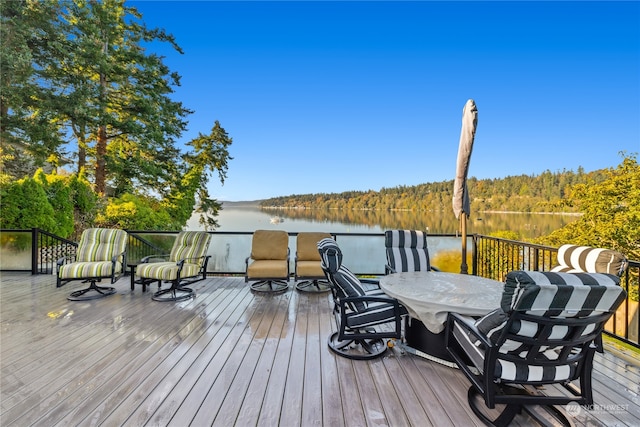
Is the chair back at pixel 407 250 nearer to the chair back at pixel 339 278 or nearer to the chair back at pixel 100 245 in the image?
the chair back at pixel 339 278

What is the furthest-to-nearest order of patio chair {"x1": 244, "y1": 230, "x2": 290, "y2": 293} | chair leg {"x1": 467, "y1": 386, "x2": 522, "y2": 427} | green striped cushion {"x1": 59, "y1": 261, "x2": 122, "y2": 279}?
patio chair {"x1": 244, "y1": 230, "x2": 290, "y2": 293}, green striped cushion {"x1": 59, "y1": 261, "x2": 122, "y2": 279}, chair leg {"x1": 467, "y1": 386, "x2": 522, "y2": 427}

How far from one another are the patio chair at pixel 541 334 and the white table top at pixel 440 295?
323mm

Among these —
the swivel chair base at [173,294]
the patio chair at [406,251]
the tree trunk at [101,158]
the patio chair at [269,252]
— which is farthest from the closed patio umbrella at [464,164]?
the tree trunk at [101,158]

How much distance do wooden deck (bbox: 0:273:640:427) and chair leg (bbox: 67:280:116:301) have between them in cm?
61

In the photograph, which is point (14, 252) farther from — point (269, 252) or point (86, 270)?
point (269, 252)

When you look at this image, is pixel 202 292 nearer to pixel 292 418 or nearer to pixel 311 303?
pixel 311 303

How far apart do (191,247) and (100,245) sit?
1.54m

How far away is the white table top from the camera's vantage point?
7.16 feet

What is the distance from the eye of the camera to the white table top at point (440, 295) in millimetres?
2182

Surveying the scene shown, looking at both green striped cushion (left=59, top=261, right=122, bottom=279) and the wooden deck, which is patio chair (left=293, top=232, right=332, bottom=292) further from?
green striped cushion (left=59, top=261, right=122, bottom=279)

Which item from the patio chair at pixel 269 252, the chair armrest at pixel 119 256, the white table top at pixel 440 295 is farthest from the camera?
the patio chair at pixel 269 252

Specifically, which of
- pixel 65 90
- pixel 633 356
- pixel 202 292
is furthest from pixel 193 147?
pixel 633 356

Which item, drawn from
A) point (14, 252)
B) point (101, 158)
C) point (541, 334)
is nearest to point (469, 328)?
point (541, 334)

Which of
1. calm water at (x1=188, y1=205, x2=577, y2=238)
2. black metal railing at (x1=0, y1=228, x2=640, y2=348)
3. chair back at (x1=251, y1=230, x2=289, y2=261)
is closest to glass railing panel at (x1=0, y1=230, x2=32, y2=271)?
black metal railing at (x1=0, y1=228, x2=640, y2=348)
